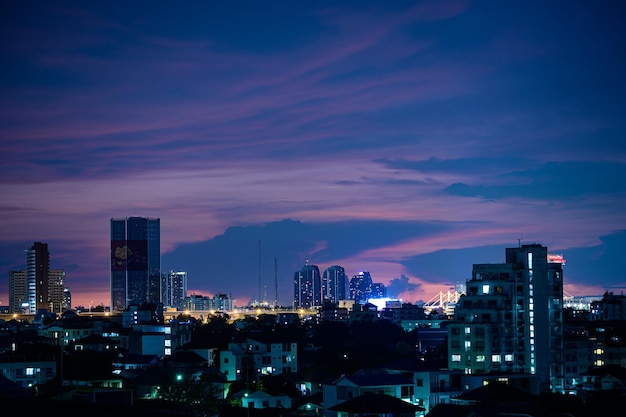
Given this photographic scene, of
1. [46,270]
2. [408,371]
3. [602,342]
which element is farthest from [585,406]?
[46,270]

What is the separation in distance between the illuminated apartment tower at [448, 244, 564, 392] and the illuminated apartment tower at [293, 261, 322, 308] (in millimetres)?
116965

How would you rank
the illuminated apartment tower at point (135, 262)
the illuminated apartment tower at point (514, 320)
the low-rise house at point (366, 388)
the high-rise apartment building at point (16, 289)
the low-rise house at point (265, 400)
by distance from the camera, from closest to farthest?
1. the low-rise house at point (366, 388)
2. the low-rise house at point (265, 400)
3. the illuminated apartment tower at point (514, 320)
4. the illuminated apartment tower at point (135, 262)
5. the high-rise apartment building at point (16, 289)

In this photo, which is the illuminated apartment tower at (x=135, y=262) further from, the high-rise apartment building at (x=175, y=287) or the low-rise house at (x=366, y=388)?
the low-rise house at (x=366, y=388)

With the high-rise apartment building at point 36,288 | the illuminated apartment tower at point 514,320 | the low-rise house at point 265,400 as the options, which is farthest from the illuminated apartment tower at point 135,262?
the low-rise house at point 265,400

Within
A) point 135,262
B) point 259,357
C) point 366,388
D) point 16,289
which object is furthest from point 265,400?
point 16,289

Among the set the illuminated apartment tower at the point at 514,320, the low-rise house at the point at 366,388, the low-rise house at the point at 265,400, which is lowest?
the low-rise house at the point at 265,400

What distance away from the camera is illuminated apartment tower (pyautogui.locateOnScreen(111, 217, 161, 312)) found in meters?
130

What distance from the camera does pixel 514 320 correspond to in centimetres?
3547

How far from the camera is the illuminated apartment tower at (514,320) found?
34875 millimetres

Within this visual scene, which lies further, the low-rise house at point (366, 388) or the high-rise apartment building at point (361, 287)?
the high-rise apartment building at point (361, 287)

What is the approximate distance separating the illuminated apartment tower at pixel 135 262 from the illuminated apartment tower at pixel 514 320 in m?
92.9

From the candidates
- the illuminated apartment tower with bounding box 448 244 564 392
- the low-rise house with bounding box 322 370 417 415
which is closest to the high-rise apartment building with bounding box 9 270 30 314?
the illuminated apartment tower with bounding box 448 244 564 392

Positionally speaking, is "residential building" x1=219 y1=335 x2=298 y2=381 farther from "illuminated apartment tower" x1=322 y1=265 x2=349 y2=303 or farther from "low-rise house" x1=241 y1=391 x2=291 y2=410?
"illuminated apartment tower" x1=322 y1=265 x2=349 y2=303

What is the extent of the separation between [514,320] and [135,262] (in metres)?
102
